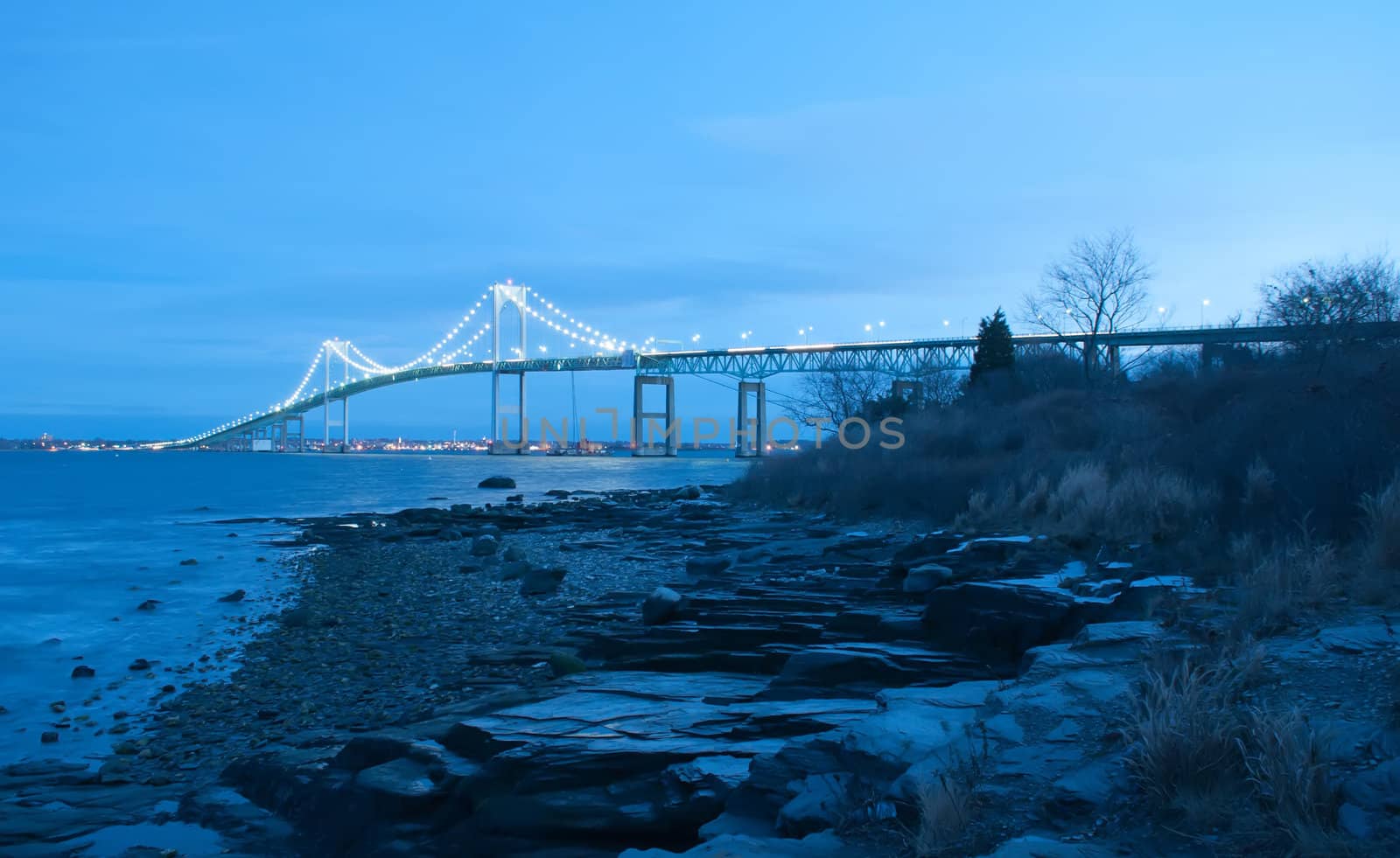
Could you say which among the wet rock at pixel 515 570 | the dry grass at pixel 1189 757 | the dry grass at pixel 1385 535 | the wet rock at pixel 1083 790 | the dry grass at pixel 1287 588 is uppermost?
the dry grass at pixel 1385 535

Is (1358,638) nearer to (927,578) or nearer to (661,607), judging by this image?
(927,578)

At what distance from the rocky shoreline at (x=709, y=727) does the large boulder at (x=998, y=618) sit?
2 centimetres

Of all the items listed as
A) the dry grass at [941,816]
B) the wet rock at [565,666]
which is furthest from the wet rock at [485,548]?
the dry grass at [941,816]

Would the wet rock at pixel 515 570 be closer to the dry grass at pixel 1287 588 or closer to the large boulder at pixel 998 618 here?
the large boulder at pixel 998 618

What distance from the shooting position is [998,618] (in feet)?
21.4

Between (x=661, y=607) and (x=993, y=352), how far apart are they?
2441 cm

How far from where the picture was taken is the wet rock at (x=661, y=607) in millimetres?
9078

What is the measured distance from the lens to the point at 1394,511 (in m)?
5.56

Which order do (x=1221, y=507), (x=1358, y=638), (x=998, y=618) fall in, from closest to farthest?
(x=1358, y=638)
(x=998, y=618)
(x=1221, y=507)

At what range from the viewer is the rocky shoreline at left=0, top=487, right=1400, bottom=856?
3.64 metres

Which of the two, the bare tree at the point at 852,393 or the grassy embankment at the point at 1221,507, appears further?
the bare tree at the point at 852,393

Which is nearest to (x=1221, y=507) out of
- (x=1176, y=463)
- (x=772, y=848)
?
(x=1176, y=463)

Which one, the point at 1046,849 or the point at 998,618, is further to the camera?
the point at 998,618

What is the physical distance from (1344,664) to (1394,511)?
1981 mm
